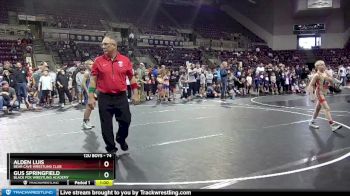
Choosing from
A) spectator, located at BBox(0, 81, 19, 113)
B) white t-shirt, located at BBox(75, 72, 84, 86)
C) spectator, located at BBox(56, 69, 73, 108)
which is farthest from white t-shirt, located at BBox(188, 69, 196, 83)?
spectator, located at BBox(0, 81, 19, 113)

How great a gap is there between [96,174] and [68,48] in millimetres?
21627

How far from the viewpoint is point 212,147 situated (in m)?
5.80

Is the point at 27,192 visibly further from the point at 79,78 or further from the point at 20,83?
the point at 79,78

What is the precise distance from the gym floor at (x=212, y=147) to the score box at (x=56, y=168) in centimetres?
79

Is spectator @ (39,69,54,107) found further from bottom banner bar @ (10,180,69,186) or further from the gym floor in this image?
bottom banner bar @ (10,180,69,186)

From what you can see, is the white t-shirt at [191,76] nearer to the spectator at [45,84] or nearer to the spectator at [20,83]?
the spectator at [45,84]

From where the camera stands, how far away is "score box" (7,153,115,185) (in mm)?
3098

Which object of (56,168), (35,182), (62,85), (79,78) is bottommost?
(35,182)

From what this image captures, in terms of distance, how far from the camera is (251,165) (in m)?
4.66

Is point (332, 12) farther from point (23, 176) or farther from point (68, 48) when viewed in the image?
point (23, 176)

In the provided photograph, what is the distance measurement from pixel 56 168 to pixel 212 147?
3.12 metres

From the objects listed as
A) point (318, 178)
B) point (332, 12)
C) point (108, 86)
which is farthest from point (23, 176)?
point (332, 12)

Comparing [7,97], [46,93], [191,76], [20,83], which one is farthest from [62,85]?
[191,76]

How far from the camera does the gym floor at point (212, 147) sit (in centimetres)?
406
